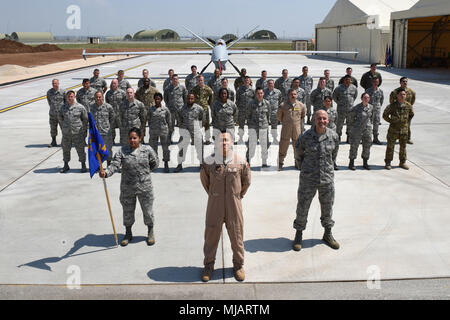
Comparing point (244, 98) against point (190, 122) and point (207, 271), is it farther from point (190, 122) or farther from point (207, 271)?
point (207, 271)

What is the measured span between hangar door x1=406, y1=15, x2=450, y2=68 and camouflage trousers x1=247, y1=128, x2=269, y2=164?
1211 inches

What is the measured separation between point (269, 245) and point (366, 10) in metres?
43.5

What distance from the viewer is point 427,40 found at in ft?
123

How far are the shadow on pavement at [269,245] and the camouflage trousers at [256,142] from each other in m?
3.73

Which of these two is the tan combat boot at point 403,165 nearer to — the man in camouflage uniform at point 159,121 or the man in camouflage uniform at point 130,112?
the man in camouflage uniform at point 159,121

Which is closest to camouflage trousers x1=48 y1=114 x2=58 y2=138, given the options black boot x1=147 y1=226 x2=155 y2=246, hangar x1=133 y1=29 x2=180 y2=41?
black boot x1=147 y1=226 x2=155 y2=246

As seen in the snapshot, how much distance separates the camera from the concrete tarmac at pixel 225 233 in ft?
16.7

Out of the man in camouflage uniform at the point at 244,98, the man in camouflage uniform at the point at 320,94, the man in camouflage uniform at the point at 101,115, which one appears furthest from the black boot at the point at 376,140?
the man in camouflage uniform at the point at 101,115

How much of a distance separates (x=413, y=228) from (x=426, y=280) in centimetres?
154

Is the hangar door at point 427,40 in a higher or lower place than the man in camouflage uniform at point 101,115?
higher

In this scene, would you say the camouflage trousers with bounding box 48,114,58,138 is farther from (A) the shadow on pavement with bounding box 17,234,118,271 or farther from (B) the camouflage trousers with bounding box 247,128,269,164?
(A) the shadow on pavement with bounding box 17,234,118,271

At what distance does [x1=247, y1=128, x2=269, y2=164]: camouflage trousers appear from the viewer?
9477 mm

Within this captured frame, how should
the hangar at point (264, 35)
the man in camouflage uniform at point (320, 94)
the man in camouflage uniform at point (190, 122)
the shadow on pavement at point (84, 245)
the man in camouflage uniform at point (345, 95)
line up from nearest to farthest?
the shadow on pavement at point (84, 245) < the man in camouflage uniform at point (190, 122) < the man in camouflage uniform at point (345, 95) < the man in camouflage uniform at point (320, 94) < the hangar at point (264, 35)

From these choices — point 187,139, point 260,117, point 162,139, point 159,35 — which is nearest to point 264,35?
point 159,35
